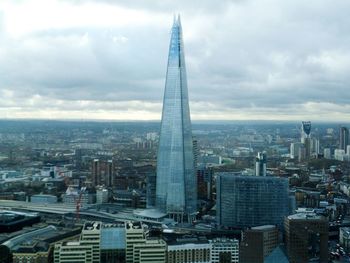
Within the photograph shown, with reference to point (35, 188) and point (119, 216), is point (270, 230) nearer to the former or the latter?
point (119, 216)

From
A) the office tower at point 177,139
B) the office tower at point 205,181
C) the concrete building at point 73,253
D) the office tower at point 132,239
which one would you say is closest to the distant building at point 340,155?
the office tower at point 205,181

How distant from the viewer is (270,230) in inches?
471

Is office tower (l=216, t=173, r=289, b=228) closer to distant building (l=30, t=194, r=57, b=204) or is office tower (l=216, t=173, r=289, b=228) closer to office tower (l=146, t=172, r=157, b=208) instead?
office tower (l=146, t=172, r=157, b=208)

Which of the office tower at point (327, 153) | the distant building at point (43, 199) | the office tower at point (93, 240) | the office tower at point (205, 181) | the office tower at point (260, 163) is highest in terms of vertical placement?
the office tower at point (327, 153)

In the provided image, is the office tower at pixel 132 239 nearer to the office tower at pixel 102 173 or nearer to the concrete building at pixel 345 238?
the concrete building at pixel 345 238

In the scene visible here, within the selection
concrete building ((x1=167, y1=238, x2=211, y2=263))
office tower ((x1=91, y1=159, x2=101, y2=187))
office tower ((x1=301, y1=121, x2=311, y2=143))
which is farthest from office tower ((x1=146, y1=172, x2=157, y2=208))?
concrete building ((x1=167, y1=238, x2=211, y2=263))

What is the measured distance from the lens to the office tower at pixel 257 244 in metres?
10.6

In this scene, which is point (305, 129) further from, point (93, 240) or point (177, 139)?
point (93, 240)

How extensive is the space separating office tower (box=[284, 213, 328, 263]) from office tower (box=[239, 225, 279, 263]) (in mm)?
Answer: 316

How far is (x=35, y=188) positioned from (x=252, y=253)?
9.97 meters

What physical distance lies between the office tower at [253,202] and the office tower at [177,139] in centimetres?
197

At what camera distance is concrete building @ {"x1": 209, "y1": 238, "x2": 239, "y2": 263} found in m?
10.9

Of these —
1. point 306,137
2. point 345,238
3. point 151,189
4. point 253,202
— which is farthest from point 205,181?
point 345,238

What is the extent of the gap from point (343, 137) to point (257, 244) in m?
7.76
